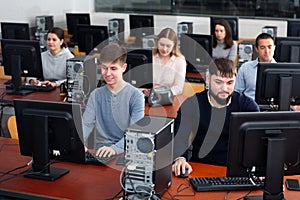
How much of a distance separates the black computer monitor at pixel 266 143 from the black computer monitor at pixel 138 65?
6.06ft

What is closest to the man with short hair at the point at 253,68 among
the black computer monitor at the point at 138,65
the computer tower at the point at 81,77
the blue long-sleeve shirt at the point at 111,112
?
the black computer monitor at the point at 138,65

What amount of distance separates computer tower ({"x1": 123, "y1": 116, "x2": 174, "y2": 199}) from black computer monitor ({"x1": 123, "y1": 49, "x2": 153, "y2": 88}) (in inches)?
67.7

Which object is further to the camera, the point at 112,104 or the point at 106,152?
the point at 112,104

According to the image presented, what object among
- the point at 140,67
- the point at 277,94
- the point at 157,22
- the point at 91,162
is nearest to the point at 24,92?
the point at 140,67

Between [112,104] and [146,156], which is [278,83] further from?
[146,156]

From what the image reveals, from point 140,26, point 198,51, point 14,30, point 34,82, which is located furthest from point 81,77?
point 140,26

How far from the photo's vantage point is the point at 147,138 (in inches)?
86.0

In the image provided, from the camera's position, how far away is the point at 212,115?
9.86ft

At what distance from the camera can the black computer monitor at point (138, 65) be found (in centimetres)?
407

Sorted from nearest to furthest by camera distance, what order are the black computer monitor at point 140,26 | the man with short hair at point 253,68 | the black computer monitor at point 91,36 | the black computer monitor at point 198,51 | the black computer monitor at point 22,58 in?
the black computer monitor at point 22,58 → the man with short hair at point 253,68 → the black computer monitor at point 198,51 → the black computer monitor at point 91,36 → the black computer monitor at point 140,26

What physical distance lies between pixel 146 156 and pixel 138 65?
6.35 ft

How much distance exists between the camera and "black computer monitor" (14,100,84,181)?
2539 millimetres

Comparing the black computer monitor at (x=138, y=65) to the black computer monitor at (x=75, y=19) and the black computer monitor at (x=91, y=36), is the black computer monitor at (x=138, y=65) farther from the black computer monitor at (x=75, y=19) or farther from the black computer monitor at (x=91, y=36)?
the black computer monitor at (x=75, y=19)

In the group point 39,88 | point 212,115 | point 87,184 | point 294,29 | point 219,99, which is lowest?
point 87,184
